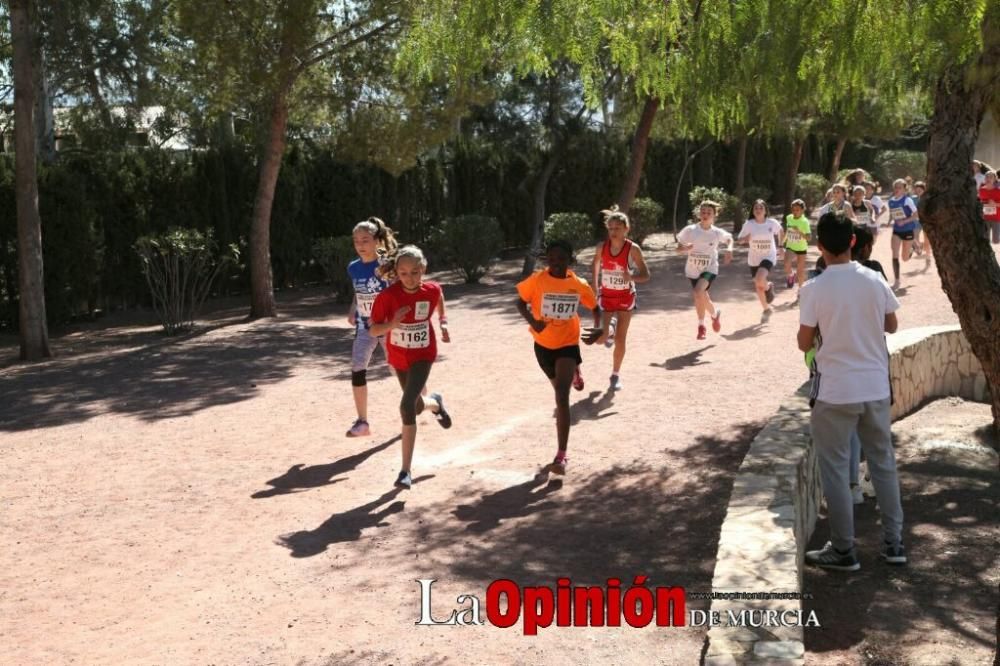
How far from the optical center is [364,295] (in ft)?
31.5

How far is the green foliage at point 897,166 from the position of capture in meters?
45.9

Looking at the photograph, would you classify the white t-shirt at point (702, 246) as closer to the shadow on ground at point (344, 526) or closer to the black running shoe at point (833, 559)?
the shadow on ground at point (344, 526)

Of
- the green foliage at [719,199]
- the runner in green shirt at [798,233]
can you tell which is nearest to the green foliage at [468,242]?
the runner in green shirt at [798,233]

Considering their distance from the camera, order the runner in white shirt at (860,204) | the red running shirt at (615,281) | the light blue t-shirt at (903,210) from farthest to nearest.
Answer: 1. the light blue t-shirt at (903,210)
2. the runner in white shirt at (860,204)
3. the red running shirt at (615,281)

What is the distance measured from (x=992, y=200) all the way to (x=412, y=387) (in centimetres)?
1504

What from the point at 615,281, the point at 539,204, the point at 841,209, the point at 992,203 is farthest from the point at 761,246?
the point at 539,204

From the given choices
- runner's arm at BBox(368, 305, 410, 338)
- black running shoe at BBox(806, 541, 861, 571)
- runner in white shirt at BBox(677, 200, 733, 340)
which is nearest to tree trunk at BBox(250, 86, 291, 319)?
runner in white shirt at BBox(677, 200, 733, 340)

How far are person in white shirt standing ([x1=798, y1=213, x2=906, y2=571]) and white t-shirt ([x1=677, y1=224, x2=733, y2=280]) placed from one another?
24.8 ft

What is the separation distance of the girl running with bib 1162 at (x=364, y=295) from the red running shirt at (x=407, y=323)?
1162mm

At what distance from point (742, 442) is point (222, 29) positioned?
386 inches

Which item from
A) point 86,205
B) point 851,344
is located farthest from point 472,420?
point 86,205

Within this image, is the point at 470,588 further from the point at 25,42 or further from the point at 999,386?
the point at 25,42

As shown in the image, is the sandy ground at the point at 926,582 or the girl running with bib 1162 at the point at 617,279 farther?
the girl running with bib 1162 at the point at 617,279

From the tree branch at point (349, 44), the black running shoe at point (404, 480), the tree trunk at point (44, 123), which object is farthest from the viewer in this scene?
the tree trunk at point (44, 123)
